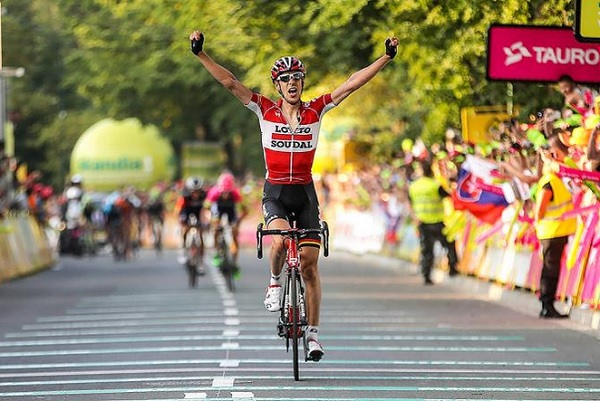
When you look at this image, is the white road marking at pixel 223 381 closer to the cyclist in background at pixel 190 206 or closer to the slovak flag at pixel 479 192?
the slovak flag at pixel 479 192

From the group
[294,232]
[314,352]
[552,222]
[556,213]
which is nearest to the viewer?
[314,352]

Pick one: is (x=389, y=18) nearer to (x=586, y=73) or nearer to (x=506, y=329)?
(x=586, y=73)

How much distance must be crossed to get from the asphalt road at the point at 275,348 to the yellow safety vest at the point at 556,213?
0.98 metres

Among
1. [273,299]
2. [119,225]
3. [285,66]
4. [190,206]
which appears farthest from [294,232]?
[119,225]

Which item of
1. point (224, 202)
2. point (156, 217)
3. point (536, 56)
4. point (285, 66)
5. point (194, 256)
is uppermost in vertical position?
point (536, 56)

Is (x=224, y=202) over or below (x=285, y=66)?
below

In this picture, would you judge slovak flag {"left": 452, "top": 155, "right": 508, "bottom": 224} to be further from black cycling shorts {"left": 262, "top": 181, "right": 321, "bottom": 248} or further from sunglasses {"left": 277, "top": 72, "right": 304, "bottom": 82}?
sunglasses {"left": 277, "top": 72, "right": 304, "bottom": 82}

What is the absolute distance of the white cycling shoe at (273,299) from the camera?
45.6ft

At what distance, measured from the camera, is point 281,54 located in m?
31.6

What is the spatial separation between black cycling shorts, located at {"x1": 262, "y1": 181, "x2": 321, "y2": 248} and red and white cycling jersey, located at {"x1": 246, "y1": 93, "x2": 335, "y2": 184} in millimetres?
53

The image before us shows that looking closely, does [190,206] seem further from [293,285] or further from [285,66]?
[293,285]

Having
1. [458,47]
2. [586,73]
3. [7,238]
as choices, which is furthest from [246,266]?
[586,73]

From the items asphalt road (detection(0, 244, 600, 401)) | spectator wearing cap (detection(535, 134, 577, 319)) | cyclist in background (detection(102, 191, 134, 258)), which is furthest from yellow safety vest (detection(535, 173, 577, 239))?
cyclist in background (detection(102, 191, 134, 258))

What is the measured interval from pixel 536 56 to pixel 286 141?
6.66m
